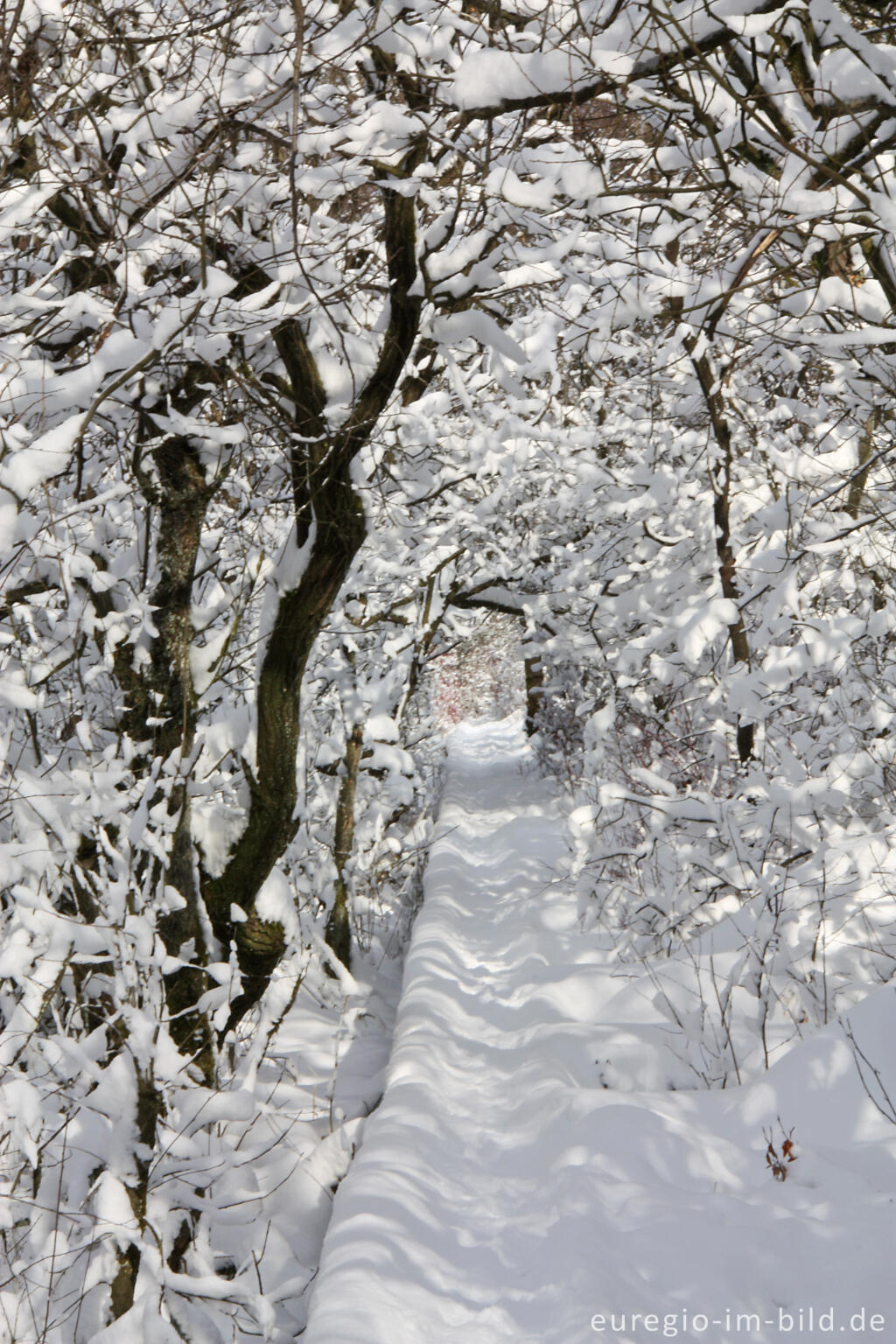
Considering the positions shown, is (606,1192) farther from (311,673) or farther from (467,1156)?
(311,673)

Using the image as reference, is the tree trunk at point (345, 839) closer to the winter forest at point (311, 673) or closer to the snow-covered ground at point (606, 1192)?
the winter forest at point (311, 673)

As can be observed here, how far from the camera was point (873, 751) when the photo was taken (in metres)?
4.43

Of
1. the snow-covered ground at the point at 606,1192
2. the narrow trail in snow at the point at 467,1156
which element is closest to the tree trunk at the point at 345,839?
the narrow trail in snow at the point at 467,1156

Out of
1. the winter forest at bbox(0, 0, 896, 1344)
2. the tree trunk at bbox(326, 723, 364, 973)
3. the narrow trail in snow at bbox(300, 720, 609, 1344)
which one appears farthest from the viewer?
the tree trunk at bbox(326, 723, 364, 973)

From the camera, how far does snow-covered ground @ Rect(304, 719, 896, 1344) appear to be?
2.42 m

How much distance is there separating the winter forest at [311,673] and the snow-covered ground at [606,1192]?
0.06 feet

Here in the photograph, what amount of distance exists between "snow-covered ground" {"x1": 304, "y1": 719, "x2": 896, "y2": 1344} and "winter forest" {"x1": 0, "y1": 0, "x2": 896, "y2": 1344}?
0.06 feet

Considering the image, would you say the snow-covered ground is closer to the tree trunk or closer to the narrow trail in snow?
the narrow trail in snow

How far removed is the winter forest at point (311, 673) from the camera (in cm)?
238

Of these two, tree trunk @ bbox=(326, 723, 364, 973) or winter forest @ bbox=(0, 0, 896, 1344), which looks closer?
winter forest @ bbox=(0, 0, 896, 1344)

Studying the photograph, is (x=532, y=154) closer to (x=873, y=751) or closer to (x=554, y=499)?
(x=873, y=751)

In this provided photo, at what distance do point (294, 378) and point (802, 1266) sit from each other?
3205 mm

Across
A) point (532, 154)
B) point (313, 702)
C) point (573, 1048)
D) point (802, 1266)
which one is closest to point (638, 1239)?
point (802, 1266)

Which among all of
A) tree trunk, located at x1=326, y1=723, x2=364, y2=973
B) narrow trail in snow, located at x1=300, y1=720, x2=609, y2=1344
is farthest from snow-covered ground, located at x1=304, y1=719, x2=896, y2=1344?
tree trunk, located at x1=326, y1=723, x2=364, y2=973
